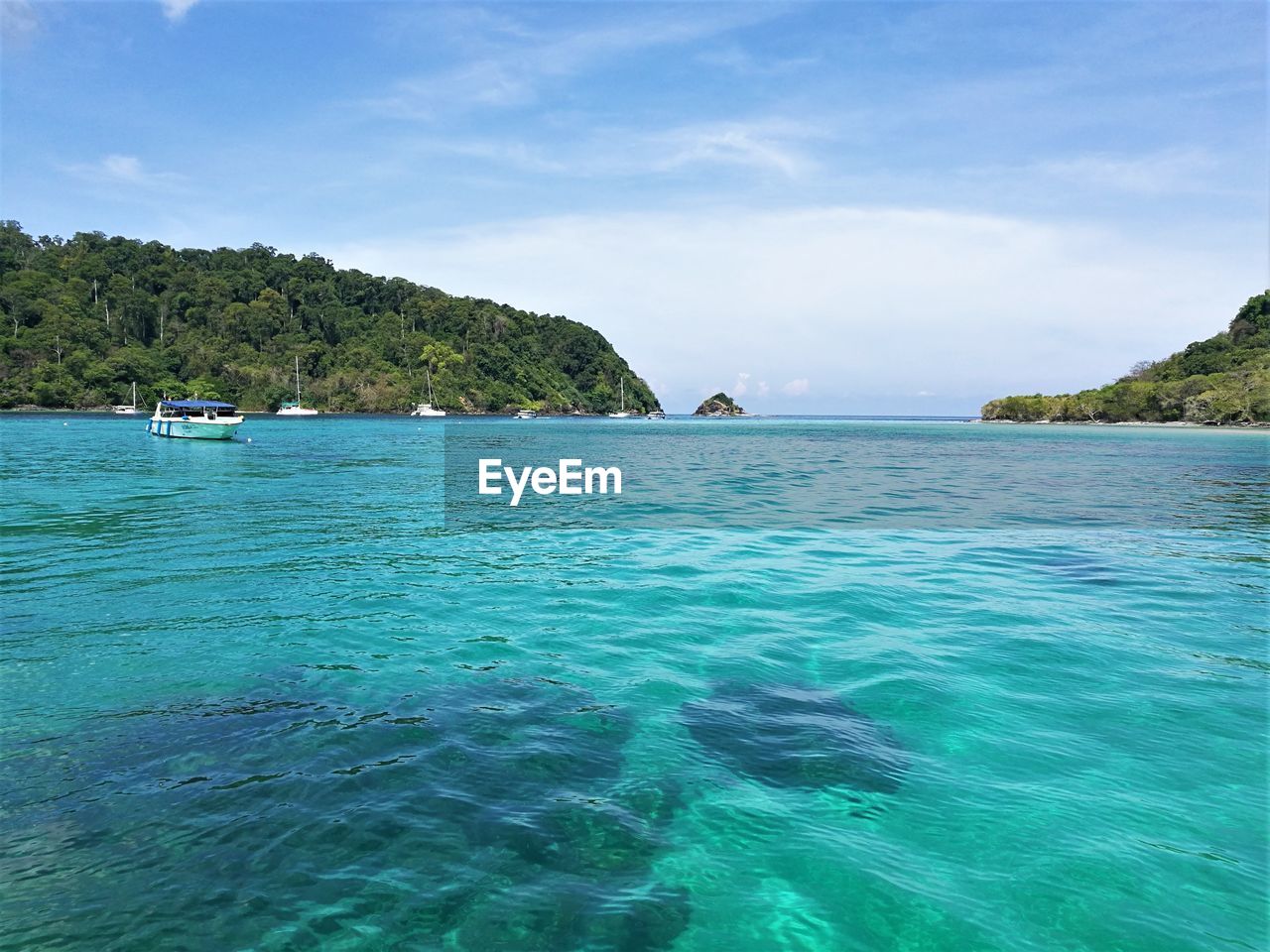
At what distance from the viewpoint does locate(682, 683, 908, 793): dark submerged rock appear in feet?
23.0

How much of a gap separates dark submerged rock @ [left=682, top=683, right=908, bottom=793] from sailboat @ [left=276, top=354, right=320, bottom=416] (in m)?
177

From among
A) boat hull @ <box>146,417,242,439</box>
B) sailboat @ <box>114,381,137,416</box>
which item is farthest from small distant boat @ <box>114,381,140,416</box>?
boat hull @ <box>146,417,242,439</box>

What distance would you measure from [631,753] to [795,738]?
1895 millimetres

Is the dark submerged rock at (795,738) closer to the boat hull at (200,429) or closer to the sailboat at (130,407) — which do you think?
the boat hull at (200,429)

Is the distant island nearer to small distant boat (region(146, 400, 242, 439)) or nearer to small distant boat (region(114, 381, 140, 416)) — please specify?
small distant boat (region(146, 400, 242, 439))

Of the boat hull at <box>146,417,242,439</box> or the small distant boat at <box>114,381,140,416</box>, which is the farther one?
the small distant boat at <box>114,381,140,416</box>

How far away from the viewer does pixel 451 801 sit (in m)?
6.27

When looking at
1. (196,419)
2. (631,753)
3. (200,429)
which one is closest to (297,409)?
(200,429)

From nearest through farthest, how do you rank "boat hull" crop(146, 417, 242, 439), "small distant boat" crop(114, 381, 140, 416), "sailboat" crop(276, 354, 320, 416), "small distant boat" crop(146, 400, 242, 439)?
"boat hull" crop(146, 417, 242, 439) → "small distant boat" crop(146, 400, 242, 439) → "small distant boat" crop(114, 381, 140, 416) → "sailboat" crop(276, 354, 320, 416)

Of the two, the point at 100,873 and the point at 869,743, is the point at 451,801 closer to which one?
the point at 100,873

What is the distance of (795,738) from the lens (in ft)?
25.5

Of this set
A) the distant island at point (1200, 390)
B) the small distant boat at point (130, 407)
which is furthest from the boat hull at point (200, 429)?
the distant island at point (1200, 390)

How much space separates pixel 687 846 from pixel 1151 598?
12.8m

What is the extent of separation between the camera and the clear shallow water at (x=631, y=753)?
4.99m
